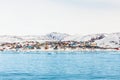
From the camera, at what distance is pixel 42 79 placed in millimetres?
68062

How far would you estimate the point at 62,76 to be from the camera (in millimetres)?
71562

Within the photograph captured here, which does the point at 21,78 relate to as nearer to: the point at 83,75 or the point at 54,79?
the point at 54,79

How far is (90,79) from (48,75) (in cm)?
956

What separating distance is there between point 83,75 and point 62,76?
3683mm

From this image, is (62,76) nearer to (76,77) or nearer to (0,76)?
(76,77)

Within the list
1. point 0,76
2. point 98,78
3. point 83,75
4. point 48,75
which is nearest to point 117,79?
point 98,78

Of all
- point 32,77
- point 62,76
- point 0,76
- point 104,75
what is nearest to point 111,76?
point 104,75

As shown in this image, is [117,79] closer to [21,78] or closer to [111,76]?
[111,76]

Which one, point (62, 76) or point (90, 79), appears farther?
point (62, 76)

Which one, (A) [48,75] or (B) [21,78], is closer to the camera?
(B) [21,78]

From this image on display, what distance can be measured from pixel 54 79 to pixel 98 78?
638cm

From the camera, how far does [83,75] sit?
7325 cm

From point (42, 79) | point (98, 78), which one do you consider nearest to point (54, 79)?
point (42, 79)

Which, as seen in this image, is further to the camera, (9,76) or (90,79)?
(9,76)
